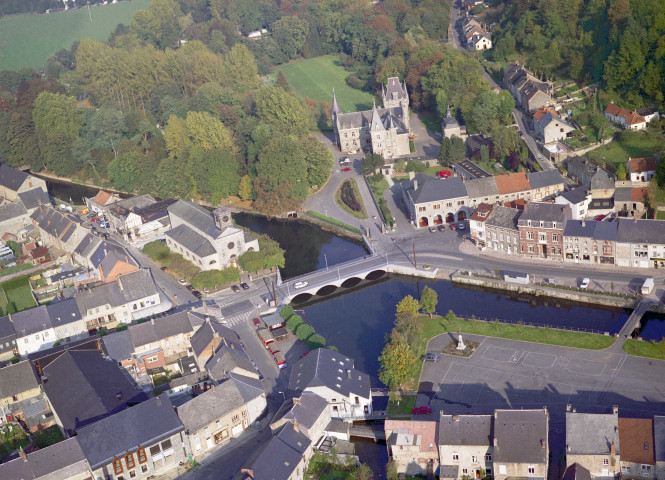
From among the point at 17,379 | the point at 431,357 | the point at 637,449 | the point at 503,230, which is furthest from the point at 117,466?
the point at 503,230

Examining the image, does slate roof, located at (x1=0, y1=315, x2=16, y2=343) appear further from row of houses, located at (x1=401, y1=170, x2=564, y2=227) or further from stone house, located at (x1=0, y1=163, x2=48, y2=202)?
row of houses, located at (x1=401, y1=170, x2=564, y2=227)

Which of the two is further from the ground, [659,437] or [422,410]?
[659,437]

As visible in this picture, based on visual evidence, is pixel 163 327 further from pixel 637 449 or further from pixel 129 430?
pixel 637 449

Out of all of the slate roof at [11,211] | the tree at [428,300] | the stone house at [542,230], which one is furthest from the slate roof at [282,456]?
the slate roof at [11,211]

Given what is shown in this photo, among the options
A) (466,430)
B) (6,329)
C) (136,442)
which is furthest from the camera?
Answer: (6,329)

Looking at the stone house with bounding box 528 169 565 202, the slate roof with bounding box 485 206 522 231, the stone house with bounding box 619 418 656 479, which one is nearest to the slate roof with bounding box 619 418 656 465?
the stone house with bounding box 619 418 656 479

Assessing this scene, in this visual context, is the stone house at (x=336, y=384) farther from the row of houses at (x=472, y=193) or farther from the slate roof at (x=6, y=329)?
the row of houses at (x=472, y=193)

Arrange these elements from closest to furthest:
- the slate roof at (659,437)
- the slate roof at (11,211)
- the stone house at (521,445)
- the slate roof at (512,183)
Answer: the slate roof at (659,437) < the stone house at (521,445) < the slate roof at (512,183) < the slate roof at (11,211)
